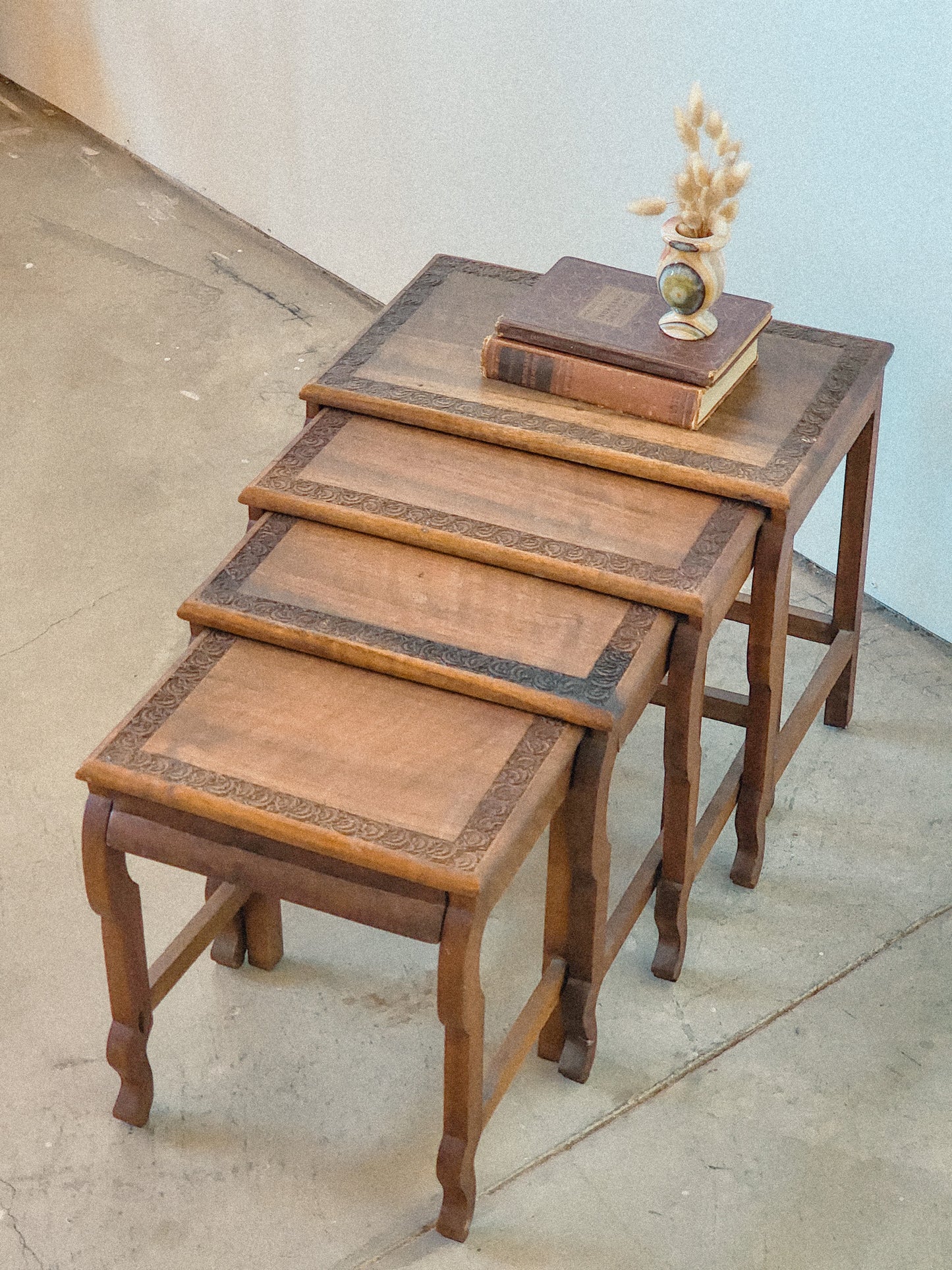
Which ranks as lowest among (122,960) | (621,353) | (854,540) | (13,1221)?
(13,1221)

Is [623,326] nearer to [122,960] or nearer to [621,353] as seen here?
[621,353]

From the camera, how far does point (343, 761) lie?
2.02 metres

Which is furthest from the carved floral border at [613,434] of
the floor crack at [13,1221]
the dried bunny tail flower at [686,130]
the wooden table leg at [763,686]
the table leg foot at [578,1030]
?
the floor crack at [13,1221]

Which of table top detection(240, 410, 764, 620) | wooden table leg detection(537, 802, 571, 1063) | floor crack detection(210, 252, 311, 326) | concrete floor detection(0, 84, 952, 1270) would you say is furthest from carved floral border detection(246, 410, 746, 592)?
floor crack detection(210, 252, 311, 326)

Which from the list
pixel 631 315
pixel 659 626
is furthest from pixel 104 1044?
pixel 631 315

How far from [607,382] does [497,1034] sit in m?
1.03

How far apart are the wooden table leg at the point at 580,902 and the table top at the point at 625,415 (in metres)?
0.50

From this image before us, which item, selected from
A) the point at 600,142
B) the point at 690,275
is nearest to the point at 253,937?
the point at 690,275

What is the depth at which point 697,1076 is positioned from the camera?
2.50 metres

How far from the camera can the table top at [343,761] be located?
6.27 ft

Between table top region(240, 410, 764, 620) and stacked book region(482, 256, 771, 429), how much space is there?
5.3 inches

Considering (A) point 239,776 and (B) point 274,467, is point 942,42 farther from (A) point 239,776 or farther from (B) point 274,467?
(A) point 239,776

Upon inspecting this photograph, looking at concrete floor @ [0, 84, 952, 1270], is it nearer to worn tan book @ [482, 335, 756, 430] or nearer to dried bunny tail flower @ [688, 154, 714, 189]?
worn tan book @ [482, 335, 756, 430]

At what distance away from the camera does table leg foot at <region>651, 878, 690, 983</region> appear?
8.45 ft
